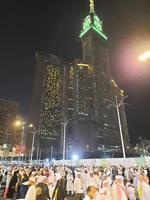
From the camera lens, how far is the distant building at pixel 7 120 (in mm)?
97812

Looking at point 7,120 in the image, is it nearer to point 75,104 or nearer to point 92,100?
point 75,104

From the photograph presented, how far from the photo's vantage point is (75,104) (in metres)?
96.4

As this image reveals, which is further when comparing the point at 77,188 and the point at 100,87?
the point at 100,87

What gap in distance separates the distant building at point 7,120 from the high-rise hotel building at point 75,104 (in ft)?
70.4

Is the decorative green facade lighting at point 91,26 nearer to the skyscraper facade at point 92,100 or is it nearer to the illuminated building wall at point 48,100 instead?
the skyscraper facade at point 92,100

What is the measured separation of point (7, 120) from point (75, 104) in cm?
3712

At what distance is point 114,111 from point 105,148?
27315 millimetres

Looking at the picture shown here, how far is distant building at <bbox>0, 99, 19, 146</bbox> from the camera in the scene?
321 feet

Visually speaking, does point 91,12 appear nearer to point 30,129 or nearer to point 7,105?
point 7,105

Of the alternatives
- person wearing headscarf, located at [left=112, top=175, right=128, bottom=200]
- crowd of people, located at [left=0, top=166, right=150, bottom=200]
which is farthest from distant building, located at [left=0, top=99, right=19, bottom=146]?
person wearing headscarf, located at [left=112, top=175, right=128, bottom=200]

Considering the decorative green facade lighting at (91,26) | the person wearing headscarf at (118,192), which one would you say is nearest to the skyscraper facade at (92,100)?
the decorative green facade lighting at (91,26)

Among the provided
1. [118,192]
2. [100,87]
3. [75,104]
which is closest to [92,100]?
[75,104]

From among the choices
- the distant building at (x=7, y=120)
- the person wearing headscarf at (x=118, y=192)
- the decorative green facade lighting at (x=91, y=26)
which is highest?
the decorative green facade lighting at (x=91, y=26)

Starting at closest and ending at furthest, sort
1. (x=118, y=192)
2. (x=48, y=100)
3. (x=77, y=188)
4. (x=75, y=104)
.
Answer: (x=118, y=192), (x=77, y=188), (x=48, y=100), (x=75, y=104)
